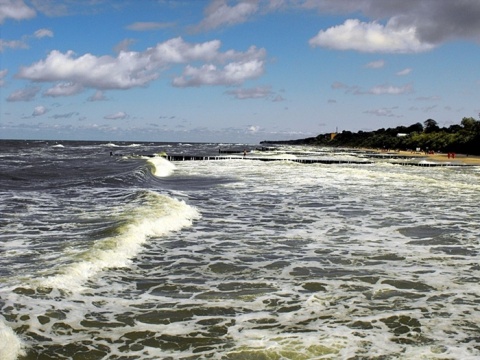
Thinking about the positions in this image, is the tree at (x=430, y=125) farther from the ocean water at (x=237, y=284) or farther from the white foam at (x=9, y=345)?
the white foam at (x=9, y=345)

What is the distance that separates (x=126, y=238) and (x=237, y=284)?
440 cm

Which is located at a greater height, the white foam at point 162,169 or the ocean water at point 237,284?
the white foam at point 162,169

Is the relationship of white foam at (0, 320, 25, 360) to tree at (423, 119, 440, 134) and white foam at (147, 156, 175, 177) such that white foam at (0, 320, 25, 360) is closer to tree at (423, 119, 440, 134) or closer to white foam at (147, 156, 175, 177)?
white foam at (147, 156, 175, 177)

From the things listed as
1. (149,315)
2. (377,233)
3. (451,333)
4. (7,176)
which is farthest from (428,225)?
(7,176)

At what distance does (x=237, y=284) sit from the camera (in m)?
8.70

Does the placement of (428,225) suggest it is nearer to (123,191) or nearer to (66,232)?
(66,232)

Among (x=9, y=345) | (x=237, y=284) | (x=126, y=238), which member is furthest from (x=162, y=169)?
(x=9, y=345)

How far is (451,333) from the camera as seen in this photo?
21.1ft

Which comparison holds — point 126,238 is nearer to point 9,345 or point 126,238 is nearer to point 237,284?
point 237,284

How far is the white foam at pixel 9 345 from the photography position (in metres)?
5.64

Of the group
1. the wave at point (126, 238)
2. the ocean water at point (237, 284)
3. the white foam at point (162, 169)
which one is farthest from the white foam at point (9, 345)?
the white foam at point (162, 169)

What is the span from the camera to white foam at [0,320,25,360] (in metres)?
5.64

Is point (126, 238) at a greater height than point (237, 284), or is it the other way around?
point (126, 238)

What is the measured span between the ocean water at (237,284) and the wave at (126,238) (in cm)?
5
